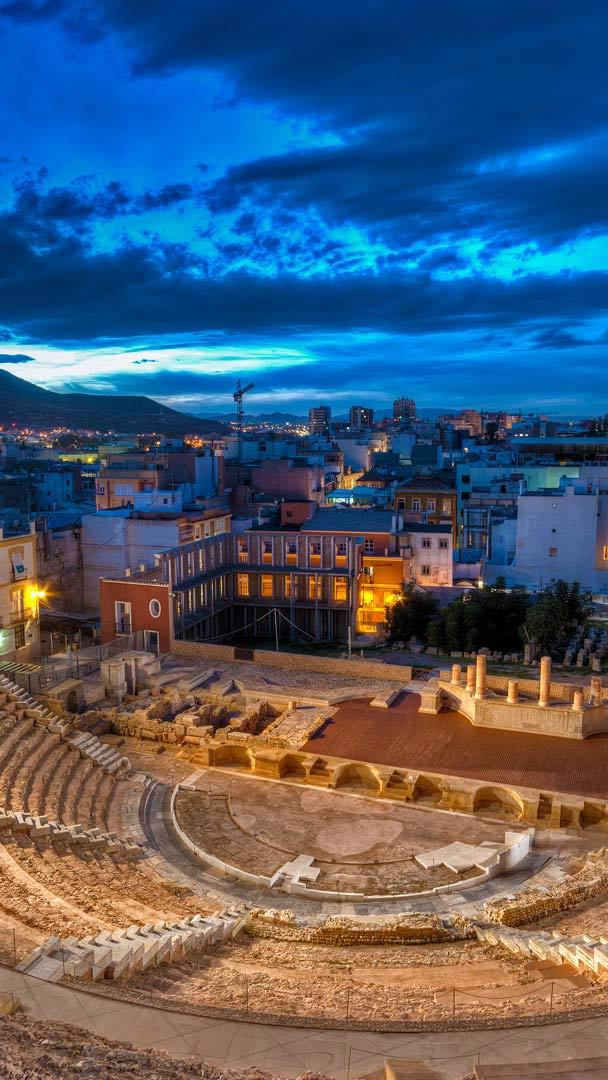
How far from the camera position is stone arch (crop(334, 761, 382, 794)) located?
2645 cm

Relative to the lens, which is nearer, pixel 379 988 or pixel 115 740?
pixel 379 988

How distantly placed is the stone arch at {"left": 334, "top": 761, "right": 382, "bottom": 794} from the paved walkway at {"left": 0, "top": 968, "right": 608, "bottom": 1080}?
15021mm

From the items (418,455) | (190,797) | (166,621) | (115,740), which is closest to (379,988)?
(190,797)

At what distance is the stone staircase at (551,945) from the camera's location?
14.9 m

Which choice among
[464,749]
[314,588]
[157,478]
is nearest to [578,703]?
[464,749]

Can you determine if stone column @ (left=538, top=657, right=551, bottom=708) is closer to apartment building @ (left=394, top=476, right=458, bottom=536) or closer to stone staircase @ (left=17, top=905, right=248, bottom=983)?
stone staircase @ (left=17, top=905, right=248, bottom=983)

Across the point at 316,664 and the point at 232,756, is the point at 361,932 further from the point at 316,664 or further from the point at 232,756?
the point at 316,664

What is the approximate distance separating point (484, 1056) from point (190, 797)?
649 inches

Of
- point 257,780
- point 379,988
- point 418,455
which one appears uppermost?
point 418,455

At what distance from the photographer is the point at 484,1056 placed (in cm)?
1073

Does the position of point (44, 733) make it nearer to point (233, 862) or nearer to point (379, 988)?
point (233, 862)

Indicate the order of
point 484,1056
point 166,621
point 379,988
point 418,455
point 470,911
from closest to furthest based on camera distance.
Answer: point 484,1056, point 379,988, point 470,911, point 166,621, point 418,455

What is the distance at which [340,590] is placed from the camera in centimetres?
5350

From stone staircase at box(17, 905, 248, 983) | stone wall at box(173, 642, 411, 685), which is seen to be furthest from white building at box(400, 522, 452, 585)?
stone staircase at box(17, 905, 248, 983)
